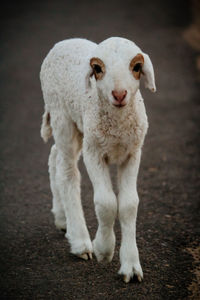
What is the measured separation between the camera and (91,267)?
5.56m

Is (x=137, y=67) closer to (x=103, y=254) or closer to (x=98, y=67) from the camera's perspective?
(x=98, y=67)

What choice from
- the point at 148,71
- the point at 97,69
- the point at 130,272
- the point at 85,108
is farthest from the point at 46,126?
the point at 130,272

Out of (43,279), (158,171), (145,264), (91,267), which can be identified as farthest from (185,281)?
(158,171)

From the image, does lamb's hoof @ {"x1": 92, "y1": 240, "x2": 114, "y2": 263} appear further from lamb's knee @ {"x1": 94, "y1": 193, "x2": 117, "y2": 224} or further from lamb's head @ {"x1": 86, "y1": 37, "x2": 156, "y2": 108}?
lamb's head @ {"x1": 86, "y1": 37, "x2": 156, "y2": 108}

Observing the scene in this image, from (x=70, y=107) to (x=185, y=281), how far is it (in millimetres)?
2045

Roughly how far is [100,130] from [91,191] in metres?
3.00

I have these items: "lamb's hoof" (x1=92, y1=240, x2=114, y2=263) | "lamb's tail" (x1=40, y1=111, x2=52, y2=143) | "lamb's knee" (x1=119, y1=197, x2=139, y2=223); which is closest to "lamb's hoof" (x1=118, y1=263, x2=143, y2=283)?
→ "lamb's hoof" (x1=92, y1=240, x2=114, y2=263)

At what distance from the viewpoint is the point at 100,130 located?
5098mm

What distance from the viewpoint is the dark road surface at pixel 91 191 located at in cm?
520

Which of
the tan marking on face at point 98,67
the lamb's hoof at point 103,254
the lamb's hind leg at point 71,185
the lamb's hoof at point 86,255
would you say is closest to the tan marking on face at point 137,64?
the tan marking on face at point 98,67

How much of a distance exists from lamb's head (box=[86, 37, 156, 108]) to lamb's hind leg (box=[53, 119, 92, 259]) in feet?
4.13

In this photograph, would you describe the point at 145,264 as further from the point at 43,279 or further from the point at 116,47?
the point at 116,47

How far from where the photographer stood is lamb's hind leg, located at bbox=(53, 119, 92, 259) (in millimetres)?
5832

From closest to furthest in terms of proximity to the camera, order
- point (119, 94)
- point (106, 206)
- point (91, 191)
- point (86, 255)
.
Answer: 1. point (119, 94)
2. point (106, 206)
3. point (86, 255)
4. point (91, 191)
